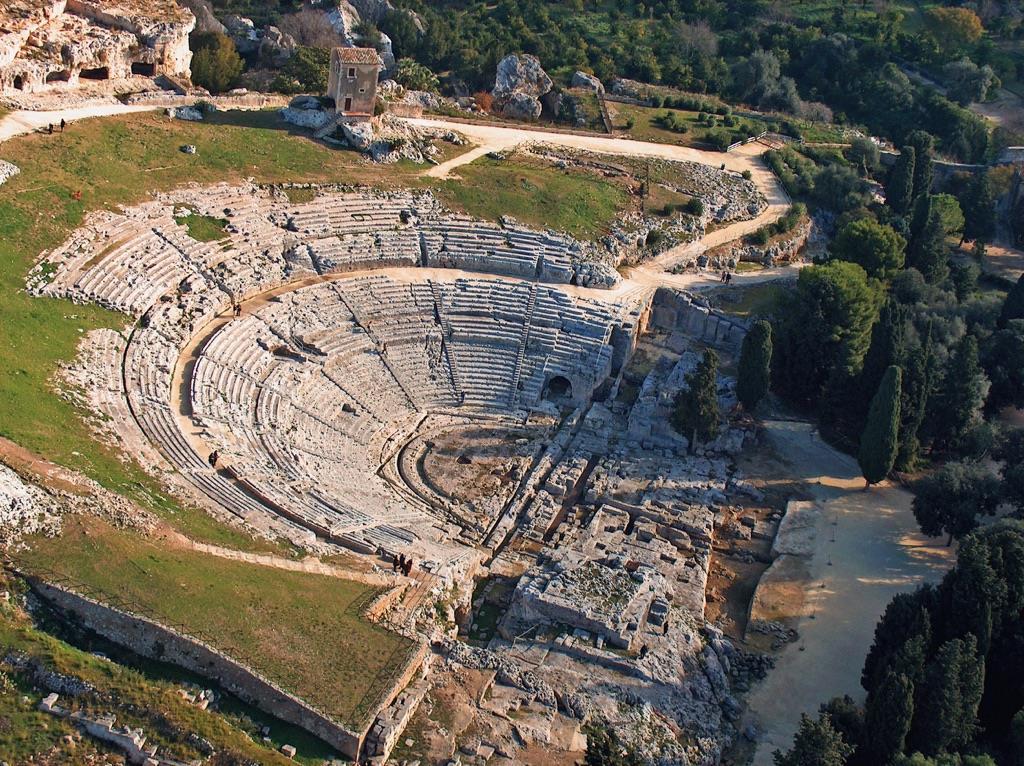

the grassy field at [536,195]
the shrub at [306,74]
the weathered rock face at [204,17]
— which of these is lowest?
the grassy field at [536,195]

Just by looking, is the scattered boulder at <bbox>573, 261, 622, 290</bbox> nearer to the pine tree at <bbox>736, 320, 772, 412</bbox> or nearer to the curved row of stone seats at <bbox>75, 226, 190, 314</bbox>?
the pine tree at <bbox>736, 320, 772, 412</bbox>

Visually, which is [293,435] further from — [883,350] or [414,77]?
[414,77]

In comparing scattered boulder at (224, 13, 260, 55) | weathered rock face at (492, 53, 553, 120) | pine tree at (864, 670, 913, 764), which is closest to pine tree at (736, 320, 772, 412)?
pine tree at (864, 670, 913, 764)

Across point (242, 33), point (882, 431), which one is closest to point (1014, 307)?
point (882, 431)

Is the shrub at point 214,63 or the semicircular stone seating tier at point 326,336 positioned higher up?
the shrub at point 214,63

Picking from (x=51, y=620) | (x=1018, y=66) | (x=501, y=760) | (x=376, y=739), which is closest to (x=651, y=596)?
(x=501, y=760)

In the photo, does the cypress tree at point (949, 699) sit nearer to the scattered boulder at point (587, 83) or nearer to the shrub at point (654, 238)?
the shrub at point (654, 238)

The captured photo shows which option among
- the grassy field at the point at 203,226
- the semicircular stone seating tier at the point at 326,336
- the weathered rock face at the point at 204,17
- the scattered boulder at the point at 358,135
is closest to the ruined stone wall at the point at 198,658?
the semicircular stone seating tier at the point at 326,336
